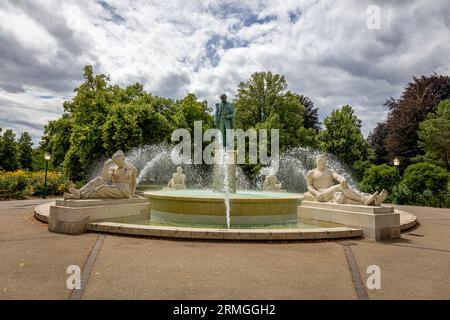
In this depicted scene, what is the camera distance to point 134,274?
4.77m

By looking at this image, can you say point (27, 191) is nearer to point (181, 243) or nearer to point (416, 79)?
point (181, 243)

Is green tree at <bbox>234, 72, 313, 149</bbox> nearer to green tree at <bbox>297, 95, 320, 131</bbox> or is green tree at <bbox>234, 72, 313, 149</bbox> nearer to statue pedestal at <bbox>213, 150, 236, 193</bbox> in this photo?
green tree at <bbox>297, 95, 320, 131</bbox>

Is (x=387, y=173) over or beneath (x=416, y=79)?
beneath

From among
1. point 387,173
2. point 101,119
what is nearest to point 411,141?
point 387,173

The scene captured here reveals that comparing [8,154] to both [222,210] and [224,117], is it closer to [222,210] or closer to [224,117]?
[224,117]

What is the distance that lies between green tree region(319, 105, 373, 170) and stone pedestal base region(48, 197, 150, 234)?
31095mm

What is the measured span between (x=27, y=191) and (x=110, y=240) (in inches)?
769

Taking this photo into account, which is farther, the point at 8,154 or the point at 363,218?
the point at 8,154

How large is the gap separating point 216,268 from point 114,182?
5314 mm

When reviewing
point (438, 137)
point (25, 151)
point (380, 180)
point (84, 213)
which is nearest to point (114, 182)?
point (84, 213)

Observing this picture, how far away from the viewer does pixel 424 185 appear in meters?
22.3

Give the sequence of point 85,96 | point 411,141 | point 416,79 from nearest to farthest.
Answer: point 85,96
point 411,141
point 416,79

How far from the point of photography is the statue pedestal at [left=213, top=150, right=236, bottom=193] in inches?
536

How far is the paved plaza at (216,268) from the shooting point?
413 centimetres
